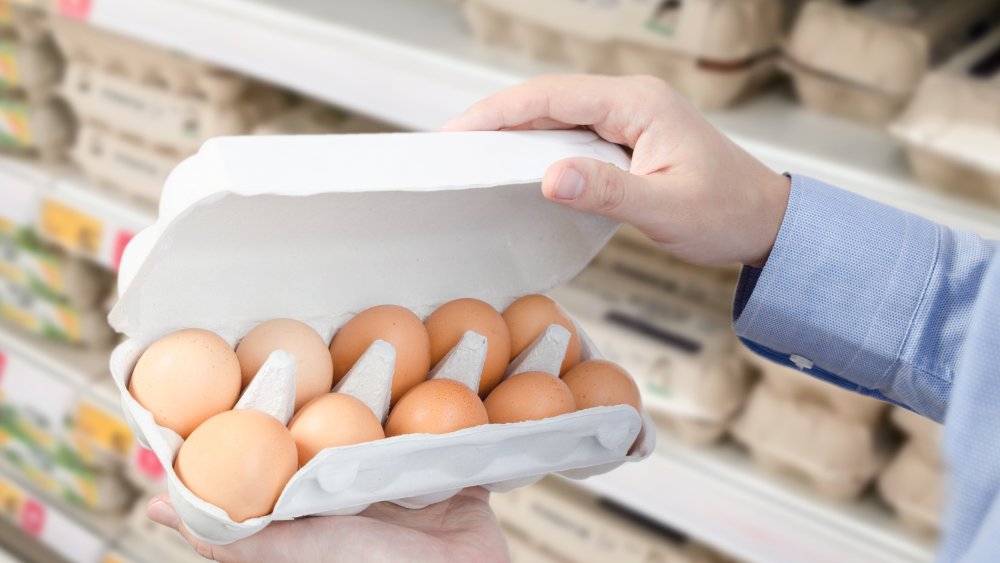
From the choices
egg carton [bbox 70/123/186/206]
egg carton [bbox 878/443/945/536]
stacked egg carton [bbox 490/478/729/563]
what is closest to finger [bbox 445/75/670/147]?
egg carton [bbox 878/443/945/536]

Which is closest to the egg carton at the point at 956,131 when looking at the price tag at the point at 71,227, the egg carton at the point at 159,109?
the egg carton at the point at 159,109

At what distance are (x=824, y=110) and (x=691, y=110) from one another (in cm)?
52

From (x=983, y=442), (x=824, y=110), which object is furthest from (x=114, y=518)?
(x=983, y=442)

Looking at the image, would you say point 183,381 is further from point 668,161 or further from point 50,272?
point 50,272

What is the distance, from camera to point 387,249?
1033mm

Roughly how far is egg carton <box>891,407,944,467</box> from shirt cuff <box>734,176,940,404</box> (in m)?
0.32

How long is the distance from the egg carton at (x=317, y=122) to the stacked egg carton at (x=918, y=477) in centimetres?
99

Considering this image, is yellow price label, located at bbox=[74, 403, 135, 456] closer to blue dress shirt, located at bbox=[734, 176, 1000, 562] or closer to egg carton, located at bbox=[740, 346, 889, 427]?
egg carton, located at bbox=[740, 346, 889, 427]

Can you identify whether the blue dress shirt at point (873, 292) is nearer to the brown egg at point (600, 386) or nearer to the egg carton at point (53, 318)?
the brown egg at point (600, 386)

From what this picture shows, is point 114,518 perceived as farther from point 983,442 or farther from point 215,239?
point 983,442

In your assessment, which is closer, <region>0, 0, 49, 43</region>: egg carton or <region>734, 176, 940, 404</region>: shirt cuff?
<region>734, 176, 940, 404</region>: shirt cuff

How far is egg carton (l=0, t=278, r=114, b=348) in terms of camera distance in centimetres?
219

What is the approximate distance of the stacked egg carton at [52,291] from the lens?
218cm

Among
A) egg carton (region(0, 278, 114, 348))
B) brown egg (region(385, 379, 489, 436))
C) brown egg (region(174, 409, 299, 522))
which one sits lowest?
egg carton (region(0, 278, 114, 348))
